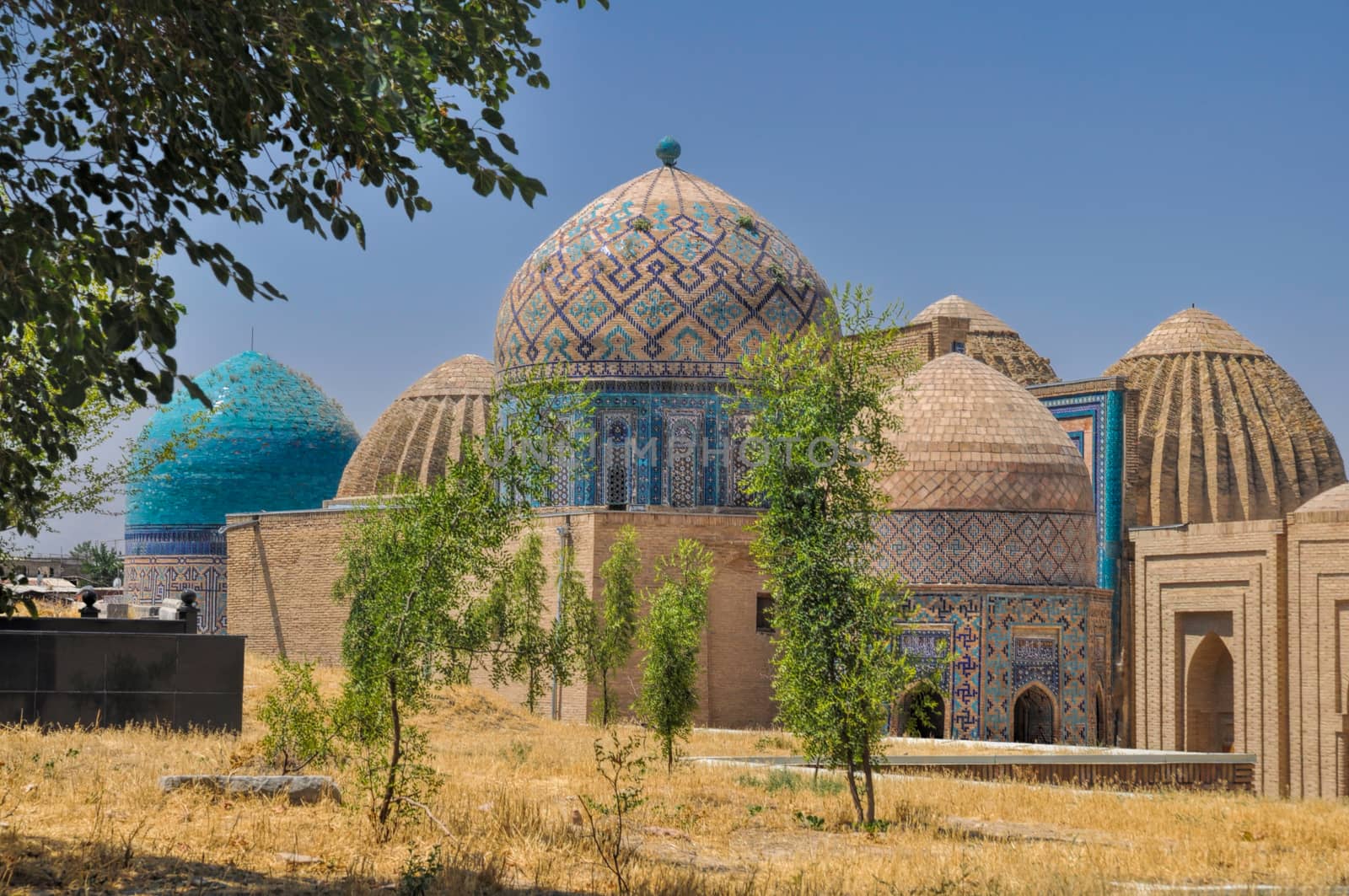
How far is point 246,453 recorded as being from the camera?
119ft

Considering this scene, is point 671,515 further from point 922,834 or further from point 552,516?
point 922,834

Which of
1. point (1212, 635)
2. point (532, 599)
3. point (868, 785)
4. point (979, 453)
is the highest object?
point (979, 453)

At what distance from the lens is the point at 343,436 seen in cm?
3803

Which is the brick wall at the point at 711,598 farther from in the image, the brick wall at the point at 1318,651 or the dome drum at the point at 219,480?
the dome drum at the point at 219,480

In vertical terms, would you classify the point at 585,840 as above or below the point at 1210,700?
below

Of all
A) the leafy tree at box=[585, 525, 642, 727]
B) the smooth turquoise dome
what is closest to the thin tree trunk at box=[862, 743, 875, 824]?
the leafy tree at box=[585, 525, 642, 727]

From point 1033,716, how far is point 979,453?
3.75 metres

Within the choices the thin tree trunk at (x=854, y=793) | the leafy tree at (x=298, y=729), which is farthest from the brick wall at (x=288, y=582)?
the thin tree trunk at (x=854, y=793)

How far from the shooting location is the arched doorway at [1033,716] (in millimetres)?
21766

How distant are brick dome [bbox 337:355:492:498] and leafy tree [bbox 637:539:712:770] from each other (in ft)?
47.0

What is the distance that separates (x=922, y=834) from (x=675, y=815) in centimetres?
156

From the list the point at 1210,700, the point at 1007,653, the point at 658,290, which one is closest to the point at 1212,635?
the point at 1210,700

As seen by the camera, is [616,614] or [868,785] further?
[616,614]

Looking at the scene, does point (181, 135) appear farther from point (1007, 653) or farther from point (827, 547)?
point (1007, 653)
